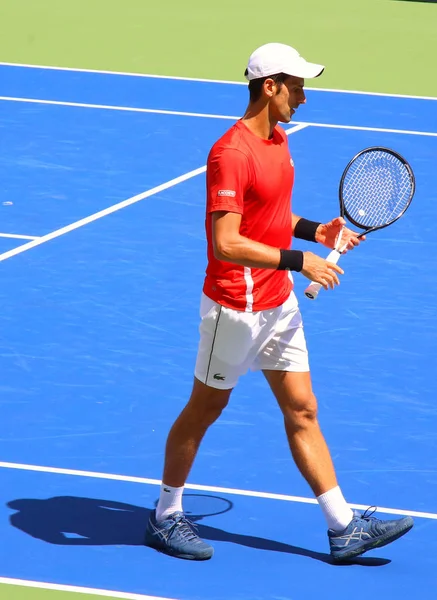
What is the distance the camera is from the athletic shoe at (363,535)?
537cm

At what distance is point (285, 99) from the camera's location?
523 cm

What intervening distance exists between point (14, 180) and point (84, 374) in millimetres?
3959

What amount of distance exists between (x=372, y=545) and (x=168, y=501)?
917mm

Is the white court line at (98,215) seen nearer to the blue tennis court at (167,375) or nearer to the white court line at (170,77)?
the blue tennis court at (167,375)

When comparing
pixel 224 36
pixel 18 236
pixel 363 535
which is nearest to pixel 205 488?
pixel 363 535

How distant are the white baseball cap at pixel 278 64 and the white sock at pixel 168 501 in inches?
72.2

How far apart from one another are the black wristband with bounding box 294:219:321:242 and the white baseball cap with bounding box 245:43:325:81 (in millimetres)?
762

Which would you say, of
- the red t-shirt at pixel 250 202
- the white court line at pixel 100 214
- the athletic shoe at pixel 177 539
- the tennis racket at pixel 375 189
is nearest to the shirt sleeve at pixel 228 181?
the red t-shirt at pixel 250 202

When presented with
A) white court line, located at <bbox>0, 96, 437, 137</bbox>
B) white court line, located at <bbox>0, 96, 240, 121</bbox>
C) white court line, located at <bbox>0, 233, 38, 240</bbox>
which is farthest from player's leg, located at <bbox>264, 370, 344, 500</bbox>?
white court line, located at <bbox>0, 96, 240, 121</bbox>

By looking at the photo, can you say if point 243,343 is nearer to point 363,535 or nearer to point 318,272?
point 318,272

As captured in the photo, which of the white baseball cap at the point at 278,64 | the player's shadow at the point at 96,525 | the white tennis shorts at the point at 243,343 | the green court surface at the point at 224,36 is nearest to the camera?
the white baseball cap at the point at 278,64

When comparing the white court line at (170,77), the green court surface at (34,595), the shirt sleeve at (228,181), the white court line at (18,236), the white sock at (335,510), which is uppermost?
the white court line at (170,77)

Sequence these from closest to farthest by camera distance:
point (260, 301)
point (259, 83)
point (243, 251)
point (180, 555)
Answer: point (243, 251)
point (259, 83)
point (260, 301)
point (180, 555)

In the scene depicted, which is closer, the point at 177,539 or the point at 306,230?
the point at 177,539
